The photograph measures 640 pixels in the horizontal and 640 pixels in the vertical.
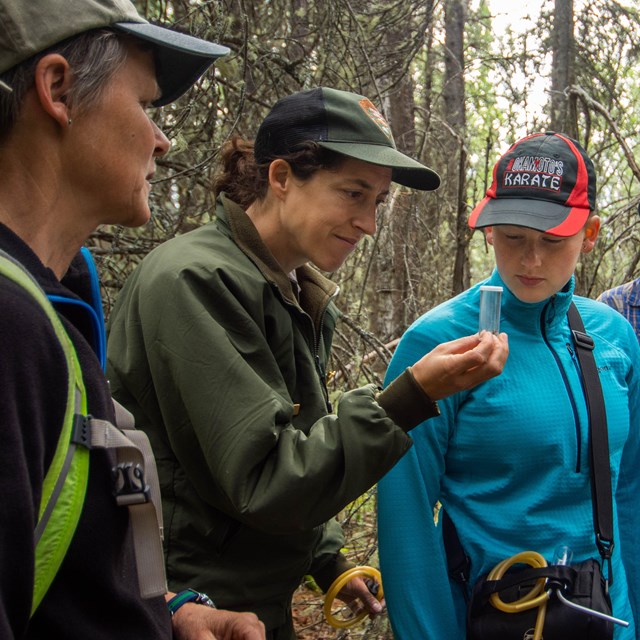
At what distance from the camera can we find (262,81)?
4.07 metres

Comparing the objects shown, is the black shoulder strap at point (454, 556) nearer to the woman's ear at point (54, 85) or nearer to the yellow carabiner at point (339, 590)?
the yellow carabiner at point (339, 590)

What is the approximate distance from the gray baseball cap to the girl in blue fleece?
1.09 m

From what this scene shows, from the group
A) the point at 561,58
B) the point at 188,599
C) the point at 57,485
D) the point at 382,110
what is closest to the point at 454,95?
the point at 561,58

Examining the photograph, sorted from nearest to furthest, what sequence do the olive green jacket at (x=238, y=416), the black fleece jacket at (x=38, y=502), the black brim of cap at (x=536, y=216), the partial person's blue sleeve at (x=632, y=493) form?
the black fleece jacket at (x=38, y=502) < the olive green jacket at (x=238, y=416) < the black brim of cap at (x=536, y=216) < the partial person's blue sleeve at (x=632, y=493)

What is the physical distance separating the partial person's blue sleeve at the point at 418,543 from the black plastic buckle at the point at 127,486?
3.70 feet

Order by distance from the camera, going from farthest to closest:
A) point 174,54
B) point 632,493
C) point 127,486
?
point 632,493 < point 174,54 < point 127,486

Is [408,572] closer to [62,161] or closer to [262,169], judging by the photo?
[262,169]

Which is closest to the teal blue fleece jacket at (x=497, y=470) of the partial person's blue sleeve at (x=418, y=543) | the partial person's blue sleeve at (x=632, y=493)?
the partial person's blue sleeve at (x=418, y=543)

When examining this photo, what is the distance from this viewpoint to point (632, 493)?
2.37 metres

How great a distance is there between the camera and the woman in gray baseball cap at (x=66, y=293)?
919 mm

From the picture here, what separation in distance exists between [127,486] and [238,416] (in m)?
0.48

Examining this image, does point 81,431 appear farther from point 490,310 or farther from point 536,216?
point 536,216

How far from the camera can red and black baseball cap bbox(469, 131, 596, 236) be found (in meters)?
2.19

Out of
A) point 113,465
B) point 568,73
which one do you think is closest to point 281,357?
point 113,465
